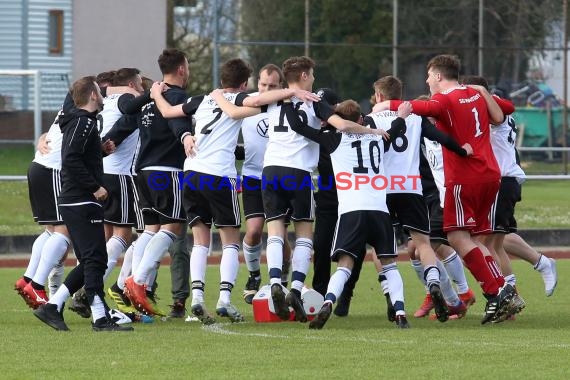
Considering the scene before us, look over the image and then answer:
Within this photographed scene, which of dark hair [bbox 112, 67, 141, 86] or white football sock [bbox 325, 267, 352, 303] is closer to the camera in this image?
white football sock [bbox 325, 267, 352, 303]

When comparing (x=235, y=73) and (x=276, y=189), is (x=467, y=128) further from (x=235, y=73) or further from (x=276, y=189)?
(x=235, y=73)

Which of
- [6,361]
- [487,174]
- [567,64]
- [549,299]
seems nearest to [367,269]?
[549,299]

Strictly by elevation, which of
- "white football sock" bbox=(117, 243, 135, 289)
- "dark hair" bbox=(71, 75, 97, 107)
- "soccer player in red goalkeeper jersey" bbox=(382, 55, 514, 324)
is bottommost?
"white football sock" bbox=(117, 243, 135, 289)

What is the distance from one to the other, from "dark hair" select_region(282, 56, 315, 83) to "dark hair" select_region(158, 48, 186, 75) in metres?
0.88

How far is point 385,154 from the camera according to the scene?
10656 millimetres

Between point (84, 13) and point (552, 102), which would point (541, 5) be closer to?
point (552, 102)

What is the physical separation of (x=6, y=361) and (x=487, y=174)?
4383mm

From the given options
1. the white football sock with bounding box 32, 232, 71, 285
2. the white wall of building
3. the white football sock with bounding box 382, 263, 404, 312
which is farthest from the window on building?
the white football sock with bounding box 382, 263, 404, 312

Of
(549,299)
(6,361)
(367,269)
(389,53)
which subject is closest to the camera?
(6,361)

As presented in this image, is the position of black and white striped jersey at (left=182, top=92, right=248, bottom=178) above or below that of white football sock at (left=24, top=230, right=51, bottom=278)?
above

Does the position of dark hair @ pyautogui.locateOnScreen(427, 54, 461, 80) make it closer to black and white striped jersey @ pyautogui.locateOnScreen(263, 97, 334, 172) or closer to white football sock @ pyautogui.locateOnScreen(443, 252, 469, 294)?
black and white striped jersey @ pyautogui.locateOnScreen(263, 97, 334, 172)

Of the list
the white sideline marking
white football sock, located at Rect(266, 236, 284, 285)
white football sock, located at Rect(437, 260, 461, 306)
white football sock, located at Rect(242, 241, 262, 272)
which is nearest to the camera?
the white sideline marking

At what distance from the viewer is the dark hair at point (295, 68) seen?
10820 mm

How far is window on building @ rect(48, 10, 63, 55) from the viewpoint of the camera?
1262 inches
